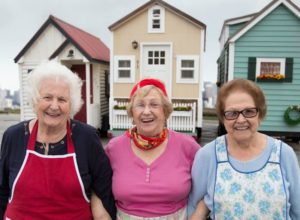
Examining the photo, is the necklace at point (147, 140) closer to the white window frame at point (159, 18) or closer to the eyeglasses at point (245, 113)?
the eyeglasses at point (245, 113)

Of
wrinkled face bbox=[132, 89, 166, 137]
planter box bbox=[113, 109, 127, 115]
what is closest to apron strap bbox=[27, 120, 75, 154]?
wrinkled face bbox=[132, 89, 166, 137]

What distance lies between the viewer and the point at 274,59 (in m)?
8.44

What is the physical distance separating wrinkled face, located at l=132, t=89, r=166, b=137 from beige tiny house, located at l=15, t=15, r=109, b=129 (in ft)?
26.6

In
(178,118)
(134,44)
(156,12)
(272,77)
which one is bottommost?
(178,118)

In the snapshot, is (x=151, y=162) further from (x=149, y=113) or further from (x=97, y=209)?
(x=97, y=209)

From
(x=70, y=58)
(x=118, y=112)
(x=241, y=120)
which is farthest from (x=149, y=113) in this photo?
(x=70, y=58)

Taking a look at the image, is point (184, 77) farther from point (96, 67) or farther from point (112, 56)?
point (96, 67)

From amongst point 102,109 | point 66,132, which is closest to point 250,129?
point 66,132

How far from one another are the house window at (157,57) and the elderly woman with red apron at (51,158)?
26.4 feet

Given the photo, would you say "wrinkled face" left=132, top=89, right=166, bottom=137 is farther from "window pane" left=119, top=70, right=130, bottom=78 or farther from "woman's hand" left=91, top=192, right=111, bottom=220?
"window pane" left=119, top=70, right=130, bottom=78

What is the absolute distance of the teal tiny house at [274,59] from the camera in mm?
8336

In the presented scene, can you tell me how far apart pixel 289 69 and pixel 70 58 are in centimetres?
668

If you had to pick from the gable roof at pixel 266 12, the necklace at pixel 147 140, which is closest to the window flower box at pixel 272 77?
the gable roof at pixel 266 12

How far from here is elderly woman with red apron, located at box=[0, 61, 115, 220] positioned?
187 centimetres
